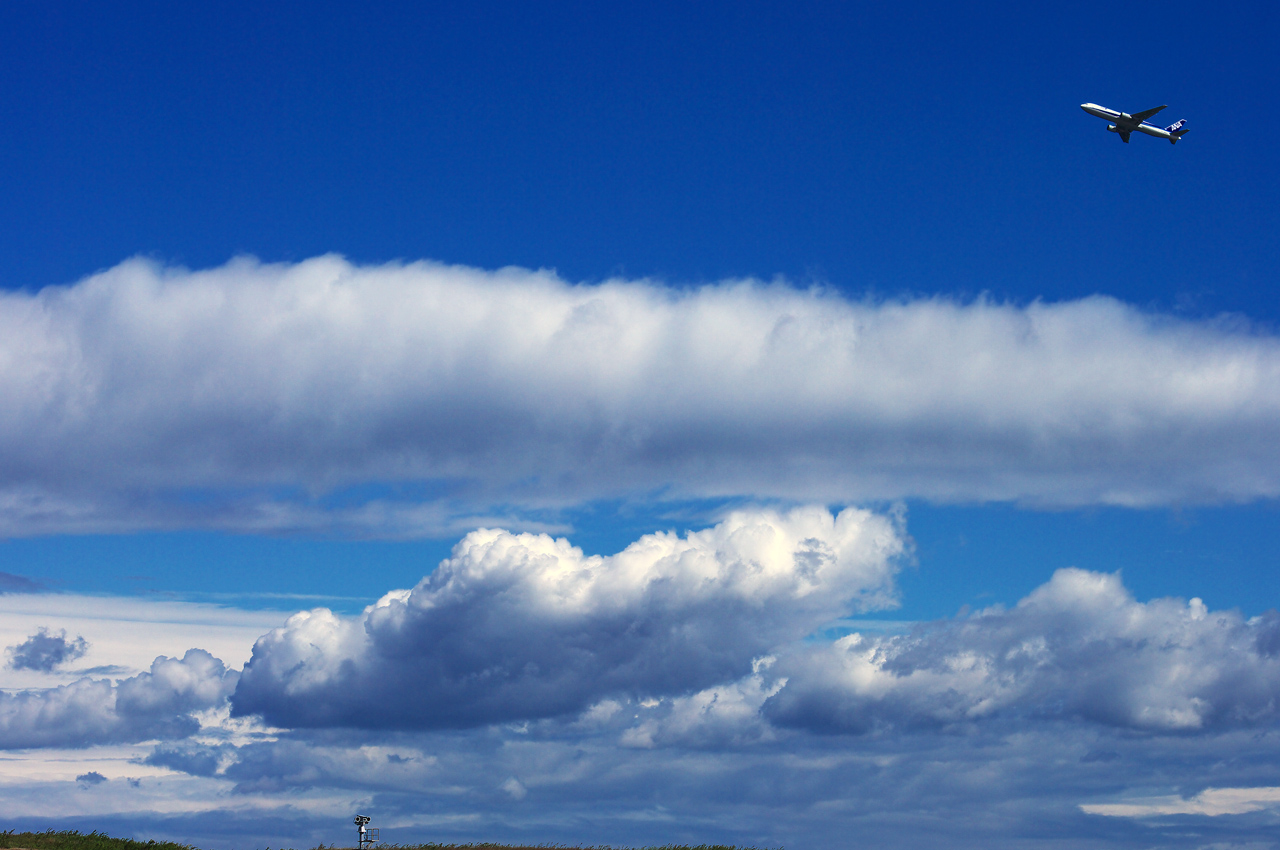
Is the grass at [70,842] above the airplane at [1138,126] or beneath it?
beneath

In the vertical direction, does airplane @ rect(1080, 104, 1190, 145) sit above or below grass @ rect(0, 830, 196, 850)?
above

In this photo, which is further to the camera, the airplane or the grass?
the airplane

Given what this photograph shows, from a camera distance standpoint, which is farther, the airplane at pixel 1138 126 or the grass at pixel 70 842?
the airplane at pixel 1138 126

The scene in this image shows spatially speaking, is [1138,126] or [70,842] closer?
[70,842]

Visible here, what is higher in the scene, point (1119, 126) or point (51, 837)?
point (1119, 126)

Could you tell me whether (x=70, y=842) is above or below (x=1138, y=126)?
below

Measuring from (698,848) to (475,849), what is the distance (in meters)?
22.2

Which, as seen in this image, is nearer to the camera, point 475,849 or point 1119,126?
point 475,849

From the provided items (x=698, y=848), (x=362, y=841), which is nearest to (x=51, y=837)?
(x=362, y=841)

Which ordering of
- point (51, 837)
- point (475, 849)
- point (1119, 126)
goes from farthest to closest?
1. point (1119, 126)
2. point (475, 849)
3. point (51, 837)

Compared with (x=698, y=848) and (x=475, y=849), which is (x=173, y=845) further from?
(x=698, y=848)

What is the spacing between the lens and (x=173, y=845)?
98875mm

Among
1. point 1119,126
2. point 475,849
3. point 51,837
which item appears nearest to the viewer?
point 51,837

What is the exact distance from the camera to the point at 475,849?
107312 mm
